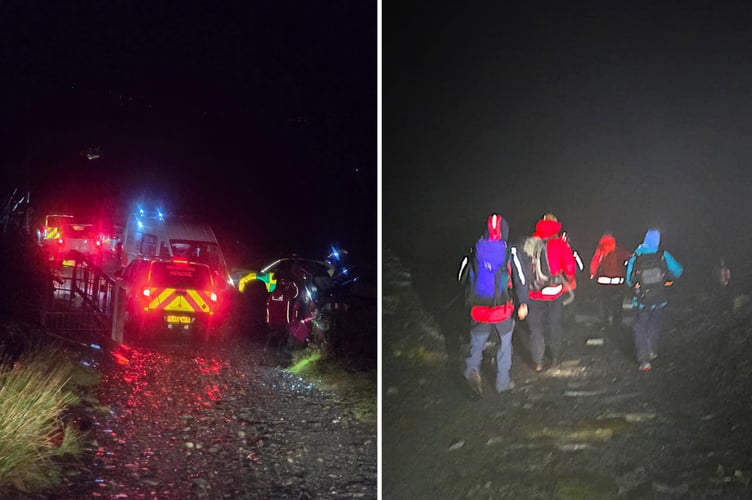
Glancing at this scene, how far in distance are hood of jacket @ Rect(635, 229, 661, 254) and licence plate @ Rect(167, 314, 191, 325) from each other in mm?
4015

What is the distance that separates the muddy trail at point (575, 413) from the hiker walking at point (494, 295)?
10cm

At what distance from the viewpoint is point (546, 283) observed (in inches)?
180

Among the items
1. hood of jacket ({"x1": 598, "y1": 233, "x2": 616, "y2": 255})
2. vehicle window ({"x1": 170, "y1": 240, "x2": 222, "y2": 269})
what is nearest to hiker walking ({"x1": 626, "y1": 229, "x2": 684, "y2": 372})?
hood of jacket ({"x1": 598, "y1": 233, "x2": 616, "y2": 255})

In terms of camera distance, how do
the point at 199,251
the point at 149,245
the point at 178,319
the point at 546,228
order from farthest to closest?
the point at 149,245 → the point at 199,251 → the point at 178,319 → the point at 546,228

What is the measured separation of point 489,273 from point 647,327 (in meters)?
1.22

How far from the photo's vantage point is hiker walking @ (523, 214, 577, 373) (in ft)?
14.9

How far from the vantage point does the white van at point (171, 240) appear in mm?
7314

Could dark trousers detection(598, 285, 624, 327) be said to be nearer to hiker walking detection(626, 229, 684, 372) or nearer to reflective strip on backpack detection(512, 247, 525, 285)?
hiker walking detection(626, 229, 684, 372)

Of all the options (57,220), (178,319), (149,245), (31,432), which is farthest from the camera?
(149,245)

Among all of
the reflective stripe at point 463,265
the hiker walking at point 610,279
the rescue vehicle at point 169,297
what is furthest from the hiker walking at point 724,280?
the rescue vehicle at point 169,297

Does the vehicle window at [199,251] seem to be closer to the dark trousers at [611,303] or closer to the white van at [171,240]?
the white van at [171,240]

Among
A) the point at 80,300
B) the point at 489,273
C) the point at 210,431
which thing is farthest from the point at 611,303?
the point at 80,300

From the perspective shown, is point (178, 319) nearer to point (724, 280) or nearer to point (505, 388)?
point (505, 388)

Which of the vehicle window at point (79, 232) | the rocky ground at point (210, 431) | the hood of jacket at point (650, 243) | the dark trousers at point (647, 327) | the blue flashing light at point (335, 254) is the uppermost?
the vehicle window at point (79, 232)
